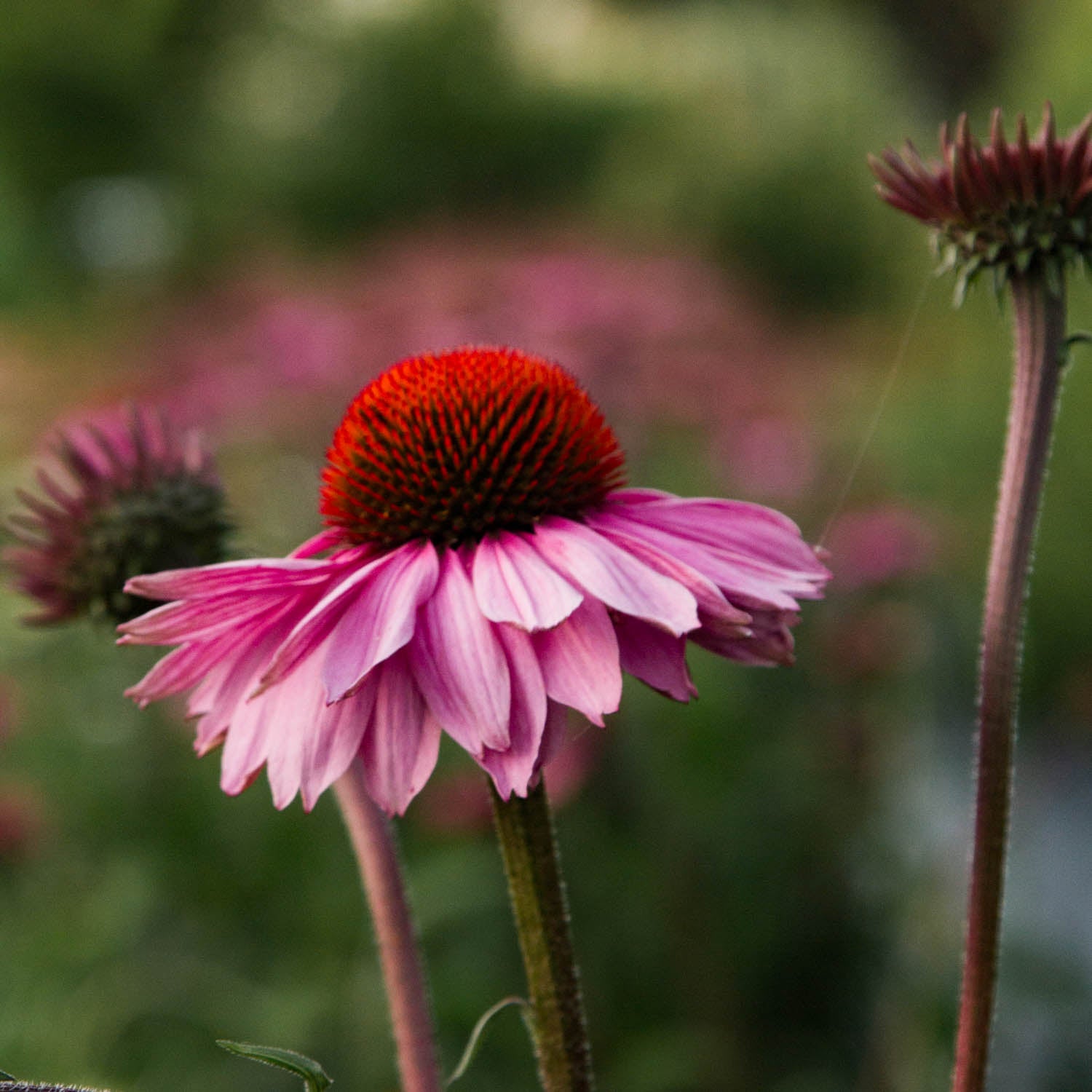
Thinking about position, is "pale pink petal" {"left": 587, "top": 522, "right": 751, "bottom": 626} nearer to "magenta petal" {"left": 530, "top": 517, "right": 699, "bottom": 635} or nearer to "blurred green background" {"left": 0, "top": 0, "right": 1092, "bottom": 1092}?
"magenta petal" {"left": 530, "top": 517, "right": 699, "bottom": 635}

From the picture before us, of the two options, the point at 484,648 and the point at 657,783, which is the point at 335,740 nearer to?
the point at 484,648

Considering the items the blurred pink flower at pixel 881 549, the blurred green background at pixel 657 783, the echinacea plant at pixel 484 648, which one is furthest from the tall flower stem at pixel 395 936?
the blurred pink flower at pixel 881 549

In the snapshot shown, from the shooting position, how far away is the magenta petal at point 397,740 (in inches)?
13.8

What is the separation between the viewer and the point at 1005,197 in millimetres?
409

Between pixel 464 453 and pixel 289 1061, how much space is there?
0.21 meters

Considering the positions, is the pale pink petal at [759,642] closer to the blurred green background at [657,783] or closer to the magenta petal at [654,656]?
the magenta petal at [654,656]

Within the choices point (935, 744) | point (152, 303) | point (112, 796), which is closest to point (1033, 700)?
point (935, 744)

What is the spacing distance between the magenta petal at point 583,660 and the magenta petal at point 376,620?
0.12 ft

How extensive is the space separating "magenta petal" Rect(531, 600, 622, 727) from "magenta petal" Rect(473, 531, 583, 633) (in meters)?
0.01

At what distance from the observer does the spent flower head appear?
40 cm

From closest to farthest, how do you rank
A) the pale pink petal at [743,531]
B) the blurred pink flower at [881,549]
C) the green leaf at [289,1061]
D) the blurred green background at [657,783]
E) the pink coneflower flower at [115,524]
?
the green leaf at [289,1061]
the pale pink petal at [743,531]
the pink coneflower flower at [115,524]
the blurred green background at [657,783]
the blurred pink flower at [881,549]

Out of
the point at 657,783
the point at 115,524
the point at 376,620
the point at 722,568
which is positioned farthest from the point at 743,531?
the point at 657,783

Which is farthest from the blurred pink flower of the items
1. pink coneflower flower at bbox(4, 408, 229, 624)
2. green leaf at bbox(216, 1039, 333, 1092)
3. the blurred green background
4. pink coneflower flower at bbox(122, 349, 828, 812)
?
green leaf at bbox(216, 1039, 333, 1092)

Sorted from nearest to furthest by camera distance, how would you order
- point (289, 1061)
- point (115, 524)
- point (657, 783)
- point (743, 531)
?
point (289, 1061) → point (743, 531) → point (115, 524) → point (657, 783)
